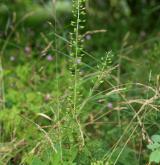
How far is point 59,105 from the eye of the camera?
7.79ft

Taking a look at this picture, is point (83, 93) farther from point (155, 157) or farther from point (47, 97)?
point (155, 157)

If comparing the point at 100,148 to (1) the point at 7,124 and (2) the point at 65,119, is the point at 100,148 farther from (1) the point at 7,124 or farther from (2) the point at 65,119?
(1) the point at 7,124

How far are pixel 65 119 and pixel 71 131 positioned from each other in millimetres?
59

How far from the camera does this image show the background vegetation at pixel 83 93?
2203mm

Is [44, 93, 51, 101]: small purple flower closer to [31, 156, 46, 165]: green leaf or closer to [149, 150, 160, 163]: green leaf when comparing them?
[31, 156, 46, 165]: green leaf

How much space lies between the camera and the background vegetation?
2.20 metres

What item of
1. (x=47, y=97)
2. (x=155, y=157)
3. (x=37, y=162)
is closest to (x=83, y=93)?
(x=47, y=97)

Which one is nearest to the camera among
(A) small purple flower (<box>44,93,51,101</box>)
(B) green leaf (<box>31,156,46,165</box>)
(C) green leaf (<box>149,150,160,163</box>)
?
(C) green leaf (<box>149,150,160,163</box>)

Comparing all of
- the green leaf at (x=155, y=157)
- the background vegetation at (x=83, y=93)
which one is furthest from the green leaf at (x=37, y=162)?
the green leaf at (x=155, y=157)

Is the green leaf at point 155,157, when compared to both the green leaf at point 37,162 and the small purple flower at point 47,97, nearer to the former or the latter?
the green leaf at point 37,162

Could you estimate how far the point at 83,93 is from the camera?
133 inches

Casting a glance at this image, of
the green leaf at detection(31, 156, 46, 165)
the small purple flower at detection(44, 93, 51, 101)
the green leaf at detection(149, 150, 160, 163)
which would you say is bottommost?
the small purple flower at detection(44, 93, 51, 101)

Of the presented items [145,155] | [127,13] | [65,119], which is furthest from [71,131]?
[127,13]

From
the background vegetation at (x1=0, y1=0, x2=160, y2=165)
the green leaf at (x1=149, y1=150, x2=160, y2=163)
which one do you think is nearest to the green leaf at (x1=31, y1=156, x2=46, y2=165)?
the background vegetation at (x1=0, y1=0, x2=160, y2=165)
